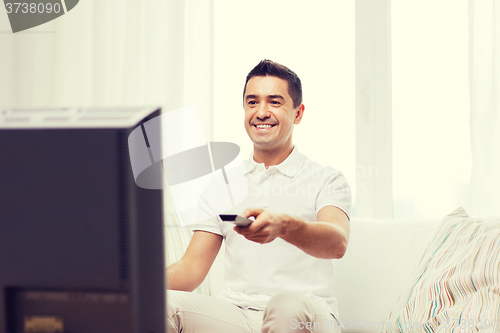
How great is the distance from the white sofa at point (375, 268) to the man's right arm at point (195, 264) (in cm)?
45

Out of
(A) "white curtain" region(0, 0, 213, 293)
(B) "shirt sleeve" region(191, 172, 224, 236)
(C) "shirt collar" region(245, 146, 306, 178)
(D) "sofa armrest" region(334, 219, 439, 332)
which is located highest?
(A) "white curtain" region(0, 0, 213, 293)

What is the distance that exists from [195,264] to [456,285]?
0.75m

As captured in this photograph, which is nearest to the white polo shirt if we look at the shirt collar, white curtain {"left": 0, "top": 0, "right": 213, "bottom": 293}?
the shirt collar

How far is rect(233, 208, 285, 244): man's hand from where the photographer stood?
86 centimetres

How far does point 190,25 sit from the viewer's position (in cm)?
220

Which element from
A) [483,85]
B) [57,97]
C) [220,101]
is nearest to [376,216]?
[483,85]

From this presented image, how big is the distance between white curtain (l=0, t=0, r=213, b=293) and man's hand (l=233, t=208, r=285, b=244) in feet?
4.15

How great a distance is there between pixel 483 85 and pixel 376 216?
76 cm

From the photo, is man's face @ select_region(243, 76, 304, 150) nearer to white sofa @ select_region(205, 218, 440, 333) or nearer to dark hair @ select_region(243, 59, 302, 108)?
dark hair @ select_region(243, 59, 302, 108)

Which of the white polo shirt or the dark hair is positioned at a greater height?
the dark hair

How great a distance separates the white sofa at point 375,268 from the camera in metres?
1.45

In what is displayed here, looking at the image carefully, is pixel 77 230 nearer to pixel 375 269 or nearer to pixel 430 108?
pixel 375 269

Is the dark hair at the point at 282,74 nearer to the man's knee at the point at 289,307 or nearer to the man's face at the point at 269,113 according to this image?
the man's face at the point at 269,113

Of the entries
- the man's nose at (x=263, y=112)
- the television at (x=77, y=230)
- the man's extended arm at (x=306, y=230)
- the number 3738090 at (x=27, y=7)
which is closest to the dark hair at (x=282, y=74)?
the man's nose at (x=263, y=112)
